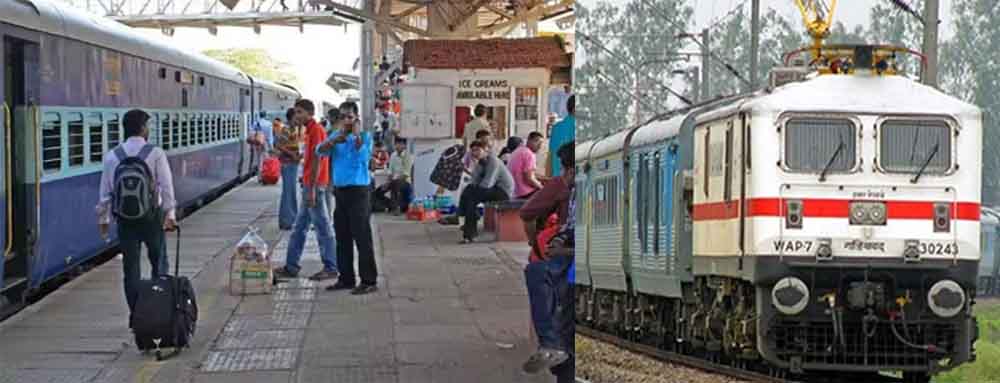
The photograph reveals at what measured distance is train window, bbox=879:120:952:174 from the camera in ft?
9.25

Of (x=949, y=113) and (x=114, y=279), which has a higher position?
(x=949, y=113)

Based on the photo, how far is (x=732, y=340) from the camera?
3.05m

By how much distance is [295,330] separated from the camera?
7.19m

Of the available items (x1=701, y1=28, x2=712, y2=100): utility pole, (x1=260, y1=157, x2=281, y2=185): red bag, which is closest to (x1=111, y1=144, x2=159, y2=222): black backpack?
(x1=701, y1=28, x2=712, y2=100): utility pole

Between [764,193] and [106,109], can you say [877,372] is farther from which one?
[106,109]

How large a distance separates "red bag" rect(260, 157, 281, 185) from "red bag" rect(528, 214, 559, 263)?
307 inches

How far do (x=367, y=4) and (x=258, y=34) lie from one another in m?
10.0

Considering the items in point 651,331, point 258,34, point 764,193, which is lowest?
point 651,331

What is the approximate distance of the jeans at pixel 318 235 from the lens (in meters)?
9.16

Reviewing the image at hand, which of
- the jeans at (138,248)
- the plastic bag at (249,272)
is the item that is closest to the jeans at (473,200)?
the plastic bag at (249,272)

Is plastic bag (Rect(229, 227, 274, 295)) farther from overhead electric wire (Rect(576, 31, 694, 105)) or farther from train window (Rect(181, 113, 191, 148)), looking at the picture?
overhead electric wire (Rect(576, 31, 694, 105))

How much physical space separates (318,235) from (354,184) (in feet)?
3.11

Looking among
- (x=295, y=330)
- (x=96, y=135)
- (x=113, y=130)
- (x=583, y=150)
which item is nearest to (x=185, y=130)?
(x=113, y=130)

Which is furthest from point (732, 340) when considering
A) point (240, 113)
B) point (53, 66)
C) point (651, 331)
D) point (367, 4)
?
point (367, 4)
